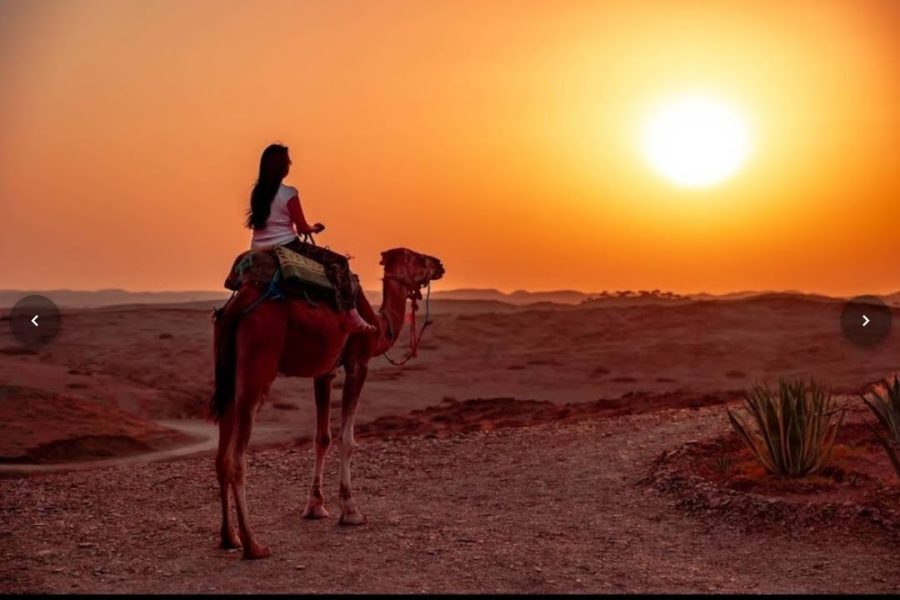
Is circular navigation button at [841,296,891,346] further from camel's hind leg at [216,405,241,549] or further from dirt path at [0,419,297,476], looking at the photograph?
camel's hind leg at [216,405,241,549]

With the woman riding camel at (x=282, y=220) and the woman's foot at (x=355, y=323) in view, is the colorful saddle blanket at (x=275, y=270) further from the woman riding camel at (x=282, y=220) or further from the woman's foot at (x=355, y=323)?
the woman's foot at (x=355, y=323)

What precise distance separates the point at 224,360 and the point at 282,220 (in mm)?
1483

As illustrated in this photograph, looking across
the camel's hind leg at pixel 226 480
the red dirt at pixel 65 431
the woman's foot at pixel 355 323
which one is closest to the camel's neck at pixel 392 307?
the woman's foot at pixel 355 323

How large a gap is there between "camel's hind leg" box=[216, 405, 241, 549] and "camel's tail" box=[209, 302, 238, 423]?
10 centimetres

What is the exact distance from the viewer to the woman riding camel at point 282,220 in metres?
10.9

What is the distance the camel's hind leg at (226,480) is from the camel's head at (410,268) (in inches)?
117

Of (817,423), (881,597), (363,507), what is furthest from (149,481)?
(881,597)

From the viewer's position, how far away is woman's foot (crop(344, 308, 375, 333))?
11.4 metres

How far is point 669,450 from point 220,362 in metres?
7.12

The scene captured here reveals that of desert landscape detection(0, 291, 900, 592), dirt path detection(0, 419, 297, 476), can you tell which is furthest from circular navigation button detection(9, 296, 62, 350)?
desert landscape detection(0, 291, 900, 592)

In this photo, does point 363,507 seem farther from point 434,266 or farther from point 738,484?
point 738,484

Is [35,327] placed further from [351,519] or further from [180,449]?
[351,519]

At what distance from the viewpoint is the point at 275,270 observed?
10.6m

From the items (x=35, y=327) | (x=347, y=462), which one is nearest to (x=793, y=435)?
(x=347, y=462)
